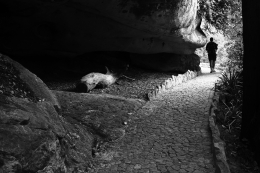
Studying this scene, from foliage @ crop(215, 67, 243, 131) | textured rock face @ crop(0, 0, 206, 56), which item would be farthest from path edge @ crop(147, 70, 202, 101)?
foliage @ crop(215, 67, 243, 131)

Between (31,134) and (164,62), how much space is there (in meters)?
10.0

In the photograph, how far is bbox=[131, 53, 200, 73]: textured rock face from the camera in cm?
1215

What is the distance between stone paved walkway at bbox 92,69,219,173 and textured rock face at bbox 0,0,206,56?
3.27 metres

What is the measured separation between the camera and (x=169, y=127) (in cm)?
556

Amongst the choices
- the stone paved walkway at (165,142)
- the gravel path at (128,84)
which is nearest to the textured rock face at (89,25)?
the gravel path at (128,84)

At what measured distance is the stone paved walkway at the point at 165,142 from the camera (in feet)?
13.2

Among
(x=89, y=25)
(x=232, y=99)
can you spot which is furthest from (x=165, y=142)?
(x=89, y=25)

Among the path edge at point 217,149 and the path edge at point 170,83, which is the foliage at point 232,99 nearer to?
the path edge at point 217,149

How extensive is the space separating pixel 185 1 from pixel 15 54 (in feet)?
23.3

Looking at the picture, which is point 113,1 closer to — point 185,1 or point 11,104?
point 185,1

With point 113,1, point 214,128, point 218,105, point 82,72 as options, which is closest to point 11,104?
point 214,128

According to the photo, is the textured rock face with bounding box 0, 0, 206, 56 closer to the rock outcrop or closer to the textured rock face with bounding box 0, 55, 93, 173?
the rock outcrop

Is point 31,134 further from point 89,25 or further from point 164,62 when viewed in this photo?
point 164,62

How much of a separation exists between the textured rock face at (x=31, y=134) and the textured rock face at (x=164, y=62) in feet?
25.8
